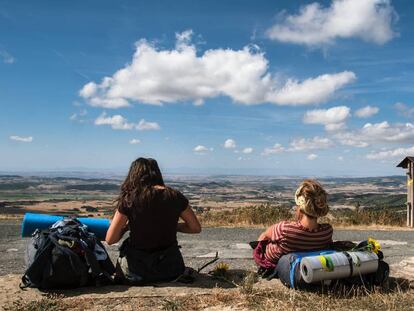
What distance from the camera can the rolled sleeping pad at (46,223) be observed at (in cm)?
565

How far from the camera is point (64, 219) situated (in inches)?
212

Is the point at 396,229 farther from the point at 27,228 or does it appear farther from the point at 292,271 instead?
the point at 27,228

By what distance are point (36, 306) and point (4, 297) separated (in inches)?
21.6

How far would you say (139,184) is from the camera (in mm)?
5023

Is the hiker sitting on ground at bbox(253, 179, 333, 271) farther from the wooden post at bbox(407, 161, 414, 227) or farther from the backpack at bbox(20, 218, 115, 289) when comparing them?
the wooden post at bbox(407, 161, 414, 227)

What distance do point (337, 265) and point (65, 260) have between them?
106 inches

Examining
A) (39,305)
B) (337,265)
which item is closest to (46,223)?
(39,305)

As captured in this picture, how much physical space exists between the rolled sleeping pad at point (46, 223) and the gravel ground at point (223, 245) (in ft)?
4.31

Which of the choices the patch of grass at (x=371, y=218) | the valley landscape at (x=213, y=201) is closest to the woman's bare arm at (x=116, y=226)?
the valley landscape at (x=213, y=201)

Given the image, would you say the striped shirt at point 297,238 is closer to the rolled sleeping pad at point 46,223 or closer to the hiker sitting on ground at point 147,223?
the hiker sitting on ground at point 147,223

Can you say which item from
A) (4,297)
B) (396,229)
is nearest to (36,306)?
(4,297)

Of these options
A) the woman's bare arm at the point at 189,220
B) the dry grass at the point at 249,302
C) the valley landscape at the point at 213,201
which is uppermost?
the woman's bare arm at the point at 189,220

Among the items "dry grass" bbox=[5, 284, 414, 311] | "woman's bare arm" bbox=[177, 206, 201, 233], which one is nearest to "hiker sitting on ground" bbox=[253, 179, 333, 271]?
"dry grass" bbox=[5, 284, 414, 311]

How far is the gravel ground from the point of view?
7477 millimetres
